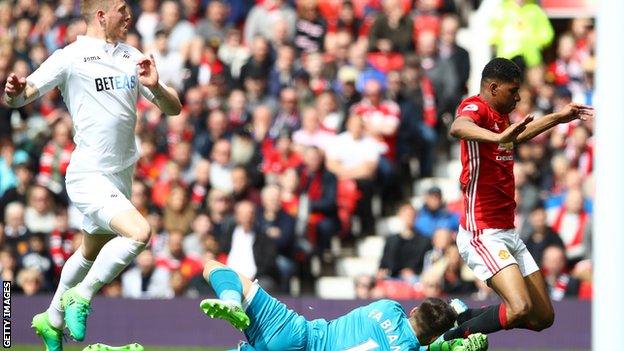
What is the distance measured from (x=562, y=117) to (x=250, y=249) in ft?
21.9

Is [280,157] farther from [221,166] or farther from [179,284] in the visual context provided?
[179,284]

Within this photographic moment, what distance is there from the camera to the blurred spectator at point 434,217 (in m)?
15.4

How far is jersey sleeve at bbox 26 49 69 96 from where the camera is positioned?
9734 millimetres

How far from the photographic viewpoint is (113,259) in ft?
31.8

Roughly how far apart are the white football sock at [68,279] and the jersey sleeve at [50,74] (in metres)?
1.25

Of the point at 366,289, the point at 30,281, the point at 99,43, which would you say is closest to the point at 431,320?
the point at 99,43

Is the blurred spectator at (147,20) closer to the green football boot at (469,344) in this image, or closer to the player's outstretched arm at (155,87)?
the player's outstretched arm at (155,87)

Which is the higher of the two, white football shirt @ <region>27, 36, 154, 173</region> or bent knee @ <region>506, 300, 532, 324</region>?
white football shirt @ <region>27, 36, 154, 173</region>

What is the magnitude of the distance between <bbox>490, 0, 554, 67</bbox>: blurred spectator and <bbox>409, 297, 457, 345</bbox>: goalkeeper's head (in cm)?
745

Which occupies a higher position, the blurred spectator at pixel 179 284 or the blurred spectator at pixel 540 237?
the blurred spectator at pixel 540 237

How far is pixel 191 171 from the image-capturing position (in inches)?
656

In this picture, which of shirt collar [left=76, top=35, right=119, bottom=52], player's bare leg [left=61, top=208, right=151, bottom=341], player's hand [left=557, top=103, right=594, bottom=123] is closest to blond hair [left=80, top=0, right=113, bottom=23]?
shirt collar [left=76, top=35, right=119, bottom=52]

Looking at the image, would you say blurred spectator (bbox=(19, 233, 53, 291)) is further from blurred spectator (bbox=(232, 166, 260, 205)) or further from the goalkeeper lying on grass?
the goalkeeper lying on grass

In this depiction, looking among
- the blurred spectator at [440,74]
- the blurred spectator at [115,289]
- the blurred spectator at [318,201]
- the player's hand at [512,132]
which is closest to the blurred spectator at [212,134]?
the blurred spectator at [318,201]
